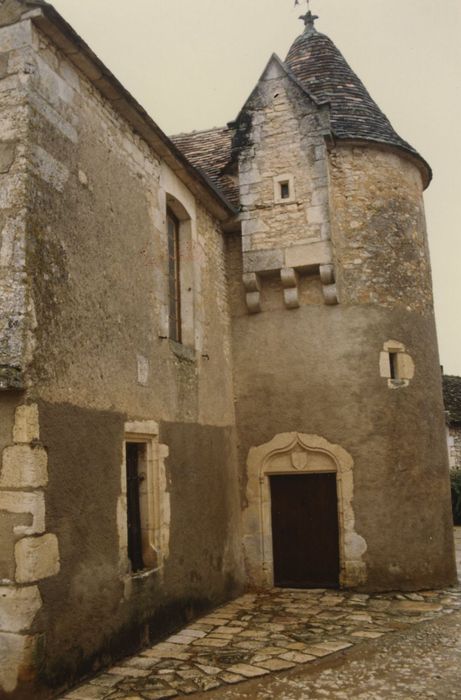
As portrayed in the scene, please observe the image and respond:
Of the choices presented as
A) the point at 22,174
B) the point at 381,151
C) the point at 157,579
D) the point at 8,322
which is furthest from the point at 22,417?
the point at 381,151

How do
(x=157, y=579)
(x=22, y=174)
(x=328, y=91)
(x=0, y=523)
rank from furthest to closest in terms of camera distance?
1. (x=328, y=91)
2. (x=157, y=579)
3. (x=22, y=174)
4. (x=0, y=523)

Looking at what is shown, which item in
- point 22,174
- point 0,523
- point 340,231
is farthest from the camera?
point 340,231

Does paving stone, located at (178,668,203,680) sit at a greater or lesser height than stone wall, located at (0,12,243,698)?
lesser

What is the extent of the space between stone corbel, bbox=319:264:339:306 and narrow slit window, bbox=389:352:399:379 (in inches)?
42.1

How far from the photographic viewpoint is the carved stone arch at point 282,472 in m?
8.38

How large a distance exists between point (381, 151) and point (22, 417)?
22.3ft

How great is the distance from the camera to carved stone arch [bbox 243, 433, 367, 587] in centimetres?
838

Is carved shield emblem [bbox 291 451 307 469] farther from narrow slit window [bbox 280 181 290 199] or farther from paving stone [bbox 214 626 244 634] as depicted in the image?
narrow slit window [bbox 280 181 290 199]

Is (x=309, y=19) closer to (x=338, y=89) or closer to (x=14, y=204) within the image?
(x=338, y=89)

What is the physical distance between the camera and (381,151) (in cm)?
920

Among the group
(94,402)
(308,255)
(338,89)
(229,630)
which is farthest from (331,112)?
(229,630)

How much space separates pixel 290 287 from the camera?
29.0ft

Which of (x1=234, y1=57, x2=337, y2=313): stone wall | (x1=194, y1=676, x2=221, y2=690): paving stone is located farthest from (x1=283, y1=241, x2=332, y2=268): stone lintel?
(x1=194, y1=676, x2=221, y2=690): paving stone

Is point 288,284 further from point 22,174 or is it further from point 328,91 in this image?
point 22,174
